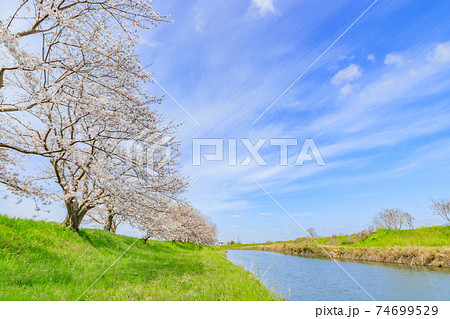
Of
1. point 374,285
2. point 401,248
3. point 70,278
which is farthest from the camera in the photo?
point 401,248

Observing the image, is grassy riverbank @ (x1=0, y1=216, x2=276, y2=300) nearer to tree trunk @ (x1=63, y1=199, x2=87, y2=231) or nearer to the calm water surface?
tree trunk @ (x1=63, y1=199, x2=87, y2=231)

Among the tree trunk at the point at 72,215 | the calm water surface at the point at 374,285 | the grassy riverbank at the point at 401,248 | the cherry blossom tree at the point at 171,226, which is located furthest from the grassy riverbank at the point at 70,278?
the grassy riverbank at the point at 401,248

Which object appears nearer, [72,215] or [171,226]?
[72,215]

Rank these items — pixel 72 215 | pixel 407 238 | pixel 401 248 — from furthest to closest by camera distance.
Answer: pixel 407 238 < pixel 401 248 < pixel 72 215

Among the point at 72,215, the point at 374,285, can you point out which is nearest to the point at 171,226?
the point at 72,215

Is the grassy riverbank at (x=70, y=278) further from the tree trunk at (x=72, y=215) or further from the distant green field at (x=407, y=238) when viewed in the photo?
the distant green field at (x=407, y=238)

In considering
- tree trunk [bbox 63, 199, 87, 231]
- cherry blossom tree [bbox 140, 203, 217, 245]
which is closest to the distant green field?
cherry blossom tree [bbox 140, 203, 217, 245]

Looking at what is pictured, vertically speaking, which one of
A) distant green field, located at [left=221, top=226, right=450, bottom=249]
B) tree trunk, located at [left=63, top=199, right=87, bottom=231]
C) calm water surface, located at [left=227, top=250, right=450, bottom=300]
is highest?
tree trunk, located at [left=63, top=199, right=87, bottom=231]

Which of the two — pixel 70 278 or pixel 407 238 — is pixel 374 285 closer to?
pixel 70 278

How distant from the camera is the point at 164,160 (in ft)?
39.4

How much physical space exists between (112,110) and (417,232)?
34247 mm

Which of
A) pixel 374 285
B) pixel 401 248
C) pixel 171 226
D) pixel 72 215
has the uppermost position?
pixel 72 215

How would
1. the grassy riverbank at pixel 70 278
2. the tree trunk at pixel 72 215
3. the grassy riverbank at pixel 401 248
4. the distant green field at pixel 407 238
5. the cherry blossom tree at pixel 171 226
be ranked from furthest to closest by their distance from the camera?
the distant green field at pixel 407 238, the grassy riverbank at pixel 401 248, the tree trunk at pixel 72 215, the cherry blossom tree at pixel 171 226, the grassy riverbank at pixel 70 278
